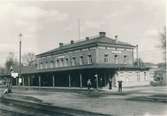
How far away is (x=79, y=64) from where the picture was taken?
46.2m

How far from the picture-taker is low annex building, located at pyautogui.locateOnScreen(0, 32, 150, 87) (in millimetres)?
39303

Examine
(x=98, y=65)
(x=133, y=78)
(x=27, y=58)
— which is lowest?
(x=133, y=78)

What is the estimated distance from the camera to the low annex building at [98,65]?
1547 inches

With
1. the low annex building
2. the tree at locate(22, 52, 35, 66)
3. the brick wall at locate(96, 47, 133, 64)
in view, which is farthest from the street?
the tree at locate(22, 52, 35, 66)

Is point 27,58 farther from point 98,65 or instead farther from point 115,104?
point 115,104

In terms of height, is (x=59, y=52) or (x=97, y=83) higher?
(x=59, y=52)

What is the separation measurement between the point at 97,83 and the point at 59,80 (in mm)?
12940

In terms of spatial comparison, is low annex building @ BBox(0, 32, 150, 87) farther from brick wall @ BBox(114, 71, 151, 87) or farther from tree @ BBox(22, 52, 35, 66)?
tree @ BBox(22, 52, 35, 66)

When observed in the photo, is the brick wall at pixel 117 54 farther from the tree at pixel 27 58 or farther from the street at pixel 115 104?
the tree at pixel 27 58

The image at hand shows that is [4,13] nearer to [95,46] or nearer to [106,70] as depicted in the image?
[106,70]

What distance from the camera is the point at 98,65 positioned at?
39.5 m

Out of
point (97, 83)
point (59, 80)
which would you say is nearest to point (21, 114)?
point (97, 83)

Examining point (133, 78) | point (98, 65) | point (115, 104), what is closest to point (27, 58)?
point (133, 78)

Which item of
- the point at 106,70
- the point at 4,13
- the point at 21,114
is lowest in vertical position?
the point at 21,114
